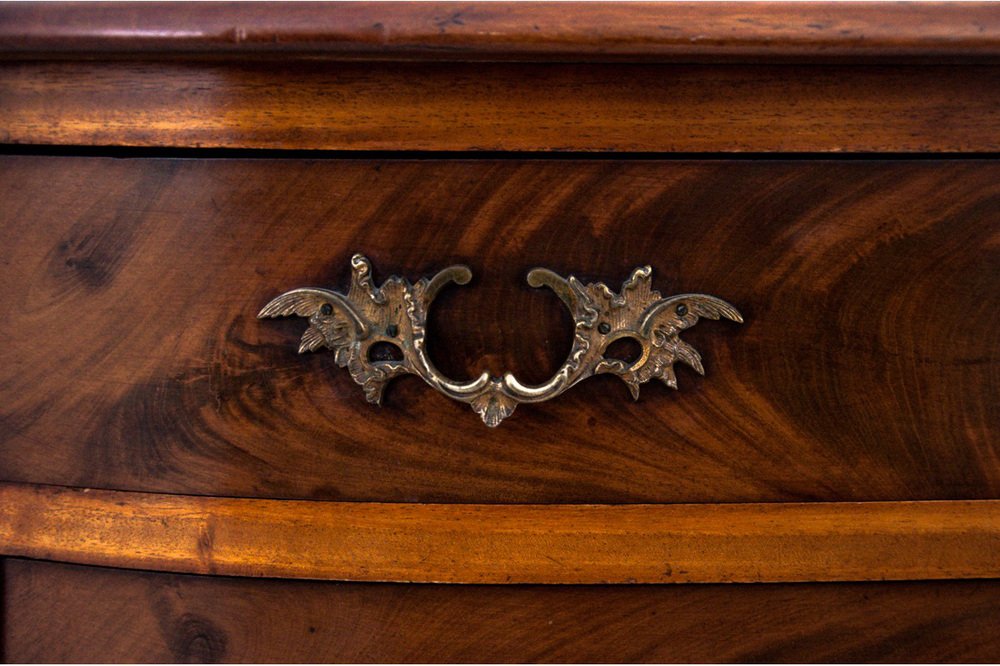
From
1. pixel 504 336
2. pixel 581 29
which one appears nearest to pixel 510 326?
pixel 504 336

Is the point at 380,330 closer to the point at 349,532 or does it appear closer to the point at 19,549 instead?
the point at 349,532

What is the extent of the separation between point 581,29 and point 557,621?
0.87 feet

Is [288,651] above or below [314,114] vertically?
below

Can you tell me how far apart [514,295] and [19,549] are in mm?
266

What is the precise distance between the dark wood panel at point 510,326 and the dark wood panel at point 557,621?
1.9 inches

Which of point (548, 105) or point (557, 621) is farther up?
point (548, 105)

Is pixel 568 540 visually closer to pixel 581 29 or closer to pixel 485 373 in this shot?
pixel 485 373

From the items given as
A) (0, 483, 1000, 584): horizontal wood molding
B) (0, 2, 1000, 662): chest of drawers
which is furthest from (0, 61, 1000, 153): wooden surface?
(0, 483, 1000, 584): horizontal wood molding

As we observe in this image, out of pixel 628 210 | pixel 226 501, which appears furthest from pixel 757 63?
pixel 226 501

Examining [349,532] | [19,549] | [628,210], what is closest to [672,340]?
[628,210]

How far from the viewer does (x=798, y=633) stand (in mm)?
428

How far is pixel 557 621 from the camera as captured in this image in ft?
1.41

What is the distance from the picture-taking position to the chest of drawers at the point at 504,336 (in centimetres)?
38

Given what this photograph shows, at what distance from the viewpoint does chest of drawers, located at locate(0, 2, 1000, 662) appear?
382mm
